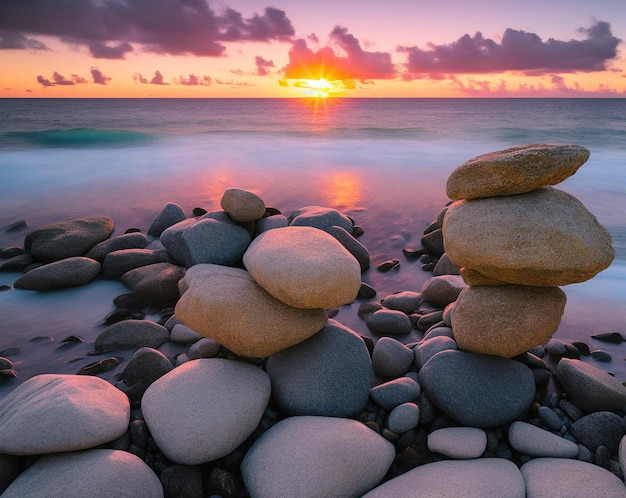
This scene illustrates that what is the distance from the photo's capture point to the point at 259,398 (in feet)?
10.1

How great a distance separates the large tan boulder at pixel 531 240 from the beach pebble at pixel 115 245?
5.01m

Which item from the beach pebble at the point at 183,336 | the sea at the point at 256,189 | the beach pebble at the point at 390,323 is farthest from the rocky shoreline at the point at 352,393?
the sea at the point at 256,189

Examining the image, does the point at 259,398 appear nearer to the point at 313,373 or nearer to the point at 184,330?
the point at 313,373

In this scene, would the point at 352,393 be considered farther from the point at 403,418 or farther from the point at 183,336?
the point at 183,336

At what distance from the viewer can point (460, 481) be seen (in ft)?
8.40

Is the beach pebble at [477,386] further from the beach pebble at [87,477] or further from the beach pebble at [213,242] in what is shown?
the beach pebble at [213,242]

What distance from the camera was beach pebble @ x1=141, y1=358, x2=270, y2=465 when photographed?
273 centimetres

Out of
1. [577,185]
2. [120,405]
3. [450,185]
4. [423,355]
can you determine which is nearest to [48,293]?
[120,405]

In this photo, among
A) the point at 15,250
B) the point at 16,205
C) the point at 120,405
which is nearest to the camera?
the point at 120,405

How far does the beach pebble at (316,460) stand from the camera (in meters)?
2.54

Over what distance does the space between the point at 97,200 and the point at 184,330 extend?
7.56m

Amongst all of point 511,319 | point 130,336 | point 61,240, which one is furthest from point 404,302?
point 61,240

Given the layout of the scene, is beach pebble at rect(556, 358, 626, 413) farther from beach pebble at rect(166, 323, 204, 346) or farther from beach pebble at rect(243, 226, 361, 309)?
beach pebble at rect(166, 323, 204, 346)

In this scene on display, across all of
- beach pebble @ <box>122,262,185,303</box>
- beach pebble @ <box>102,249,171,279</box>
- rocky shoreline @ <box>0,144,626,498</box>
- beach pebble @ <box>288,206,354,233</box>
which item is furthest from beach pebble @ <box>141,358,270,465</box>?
beach pebble @ <box>288,206,354,233</box>
